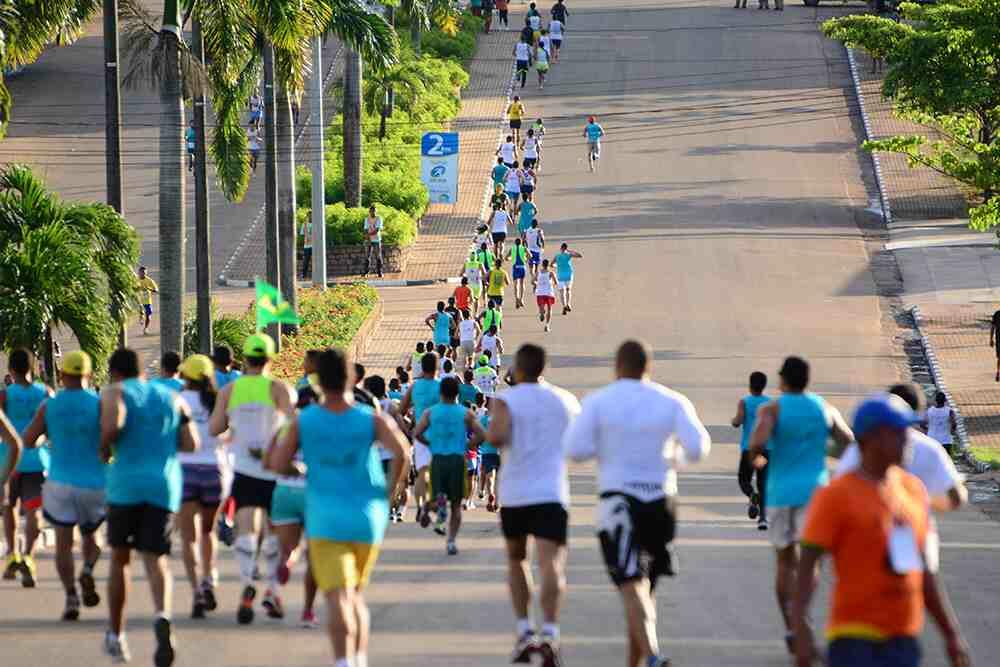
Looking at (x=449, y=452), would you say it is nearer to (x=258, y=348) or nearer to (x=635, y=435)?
(x=258, y=348)

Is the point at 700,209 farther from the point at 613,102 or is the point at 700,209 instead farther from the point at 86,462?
the point at 86,462

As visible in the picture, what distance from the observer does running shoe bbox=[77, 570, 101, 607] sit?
12227 millimetres

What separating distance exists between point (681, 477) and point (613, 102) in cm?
3236

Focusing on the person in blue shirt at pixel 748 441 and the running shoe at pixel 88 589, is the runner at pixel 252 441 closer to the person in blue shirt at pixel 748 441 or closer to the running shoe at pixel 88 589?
the running shoe at pixel 88 589

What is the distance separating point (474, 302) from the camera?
3488 centimetres

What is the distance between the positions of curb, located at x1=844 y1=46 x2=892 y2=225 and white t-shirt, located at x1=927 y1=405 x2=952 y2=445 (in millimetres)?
20706

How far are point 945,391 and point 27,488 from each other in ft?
68.9

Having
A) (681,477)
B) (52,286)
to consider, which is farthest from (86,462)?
(681,477)

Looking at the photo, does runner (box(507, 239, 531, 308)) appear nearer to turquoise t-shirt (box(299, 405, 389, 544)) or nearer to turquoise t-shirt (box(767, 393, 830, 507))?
turquoise t-shirt (box(767, 393, 830, 507))

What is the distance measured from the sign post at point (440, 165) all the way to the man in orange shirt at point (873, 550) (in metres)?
36.4

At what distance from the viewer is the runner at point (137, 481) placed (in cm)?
1087

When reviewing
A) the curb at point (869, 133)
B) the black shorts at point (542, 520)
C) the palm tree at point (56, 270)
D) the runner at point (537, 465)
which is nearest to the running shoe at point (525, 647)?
the runner at point (537, 465)

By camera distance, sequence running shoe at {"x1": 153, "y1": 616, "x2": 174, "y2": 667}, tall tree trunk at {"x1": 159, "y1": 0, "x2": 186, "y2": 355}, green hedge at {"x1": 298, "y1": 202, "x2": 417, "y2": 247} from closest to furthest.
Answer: running shoe at {"x1": 153, "y1": 616, "x2": 174, "y2": 667}
tall tree trunk at {"x1": 159, "y1": 0, "x2": 186, "y2": 355}
green hedge at {"x1": 298, "y1": 202, "x2": 417, "y2": 247}

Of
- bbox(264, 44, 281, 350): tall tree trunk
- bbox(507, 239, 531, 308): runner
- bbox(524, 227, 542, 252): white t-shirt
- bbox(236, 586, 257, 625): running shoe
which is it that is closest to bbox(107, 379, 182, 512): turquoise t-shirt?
bbox(236, 586, 257, 625): running shoe
